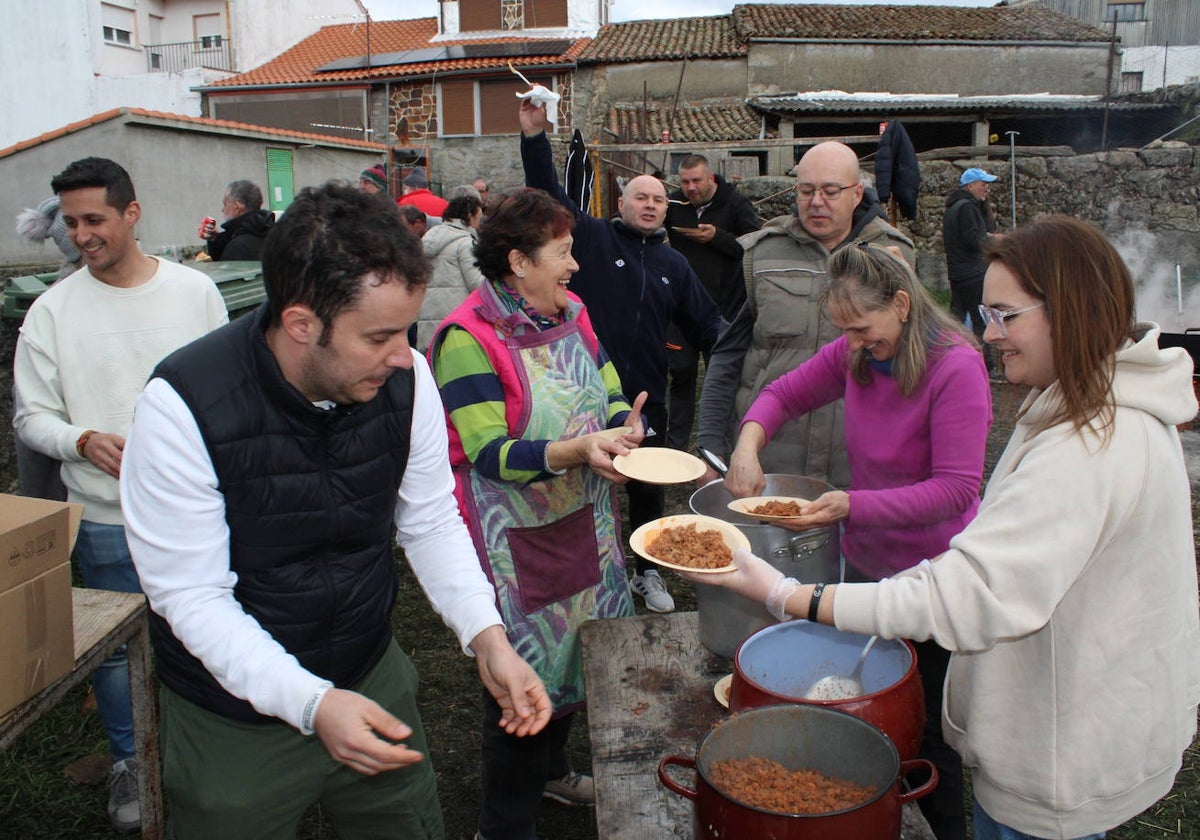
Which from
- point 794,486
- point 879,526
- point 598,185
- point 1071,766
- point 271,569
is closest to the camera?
point 1071,766

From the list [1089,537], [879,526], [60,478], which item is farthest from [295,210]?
[60,478]

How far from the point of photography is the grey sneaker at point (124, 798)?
9.70ft

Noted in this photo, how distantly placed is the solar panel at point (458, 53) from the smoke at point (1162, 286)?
17.6 meters

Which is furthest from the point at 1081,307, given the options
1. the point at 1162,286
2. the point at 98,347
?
the point at 1162,286

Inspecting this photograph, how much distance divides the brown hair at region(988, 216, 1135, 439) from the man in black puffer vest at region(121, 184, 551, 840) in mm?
1113

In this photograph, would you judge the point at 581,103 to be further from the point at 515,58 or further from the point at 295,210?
the point at 295,210

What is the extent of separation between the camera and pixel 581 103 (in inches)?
919

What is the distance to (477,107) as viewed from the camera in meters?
24.6

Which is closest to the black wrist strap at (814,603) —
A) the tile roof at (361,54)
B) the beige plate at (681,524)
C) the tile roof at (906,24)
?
the beige plate at (681,524)

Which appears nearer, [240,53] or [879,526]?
[879,526]

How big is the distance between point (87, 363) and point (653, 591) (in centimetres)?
274

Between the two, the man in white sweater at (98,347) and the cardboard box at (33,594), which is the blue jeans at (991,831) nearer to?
the cardboard box at (33,594)

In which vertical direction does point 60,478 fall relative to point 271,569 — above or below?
below

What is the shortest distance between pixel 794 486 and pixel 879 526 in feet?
1.48
